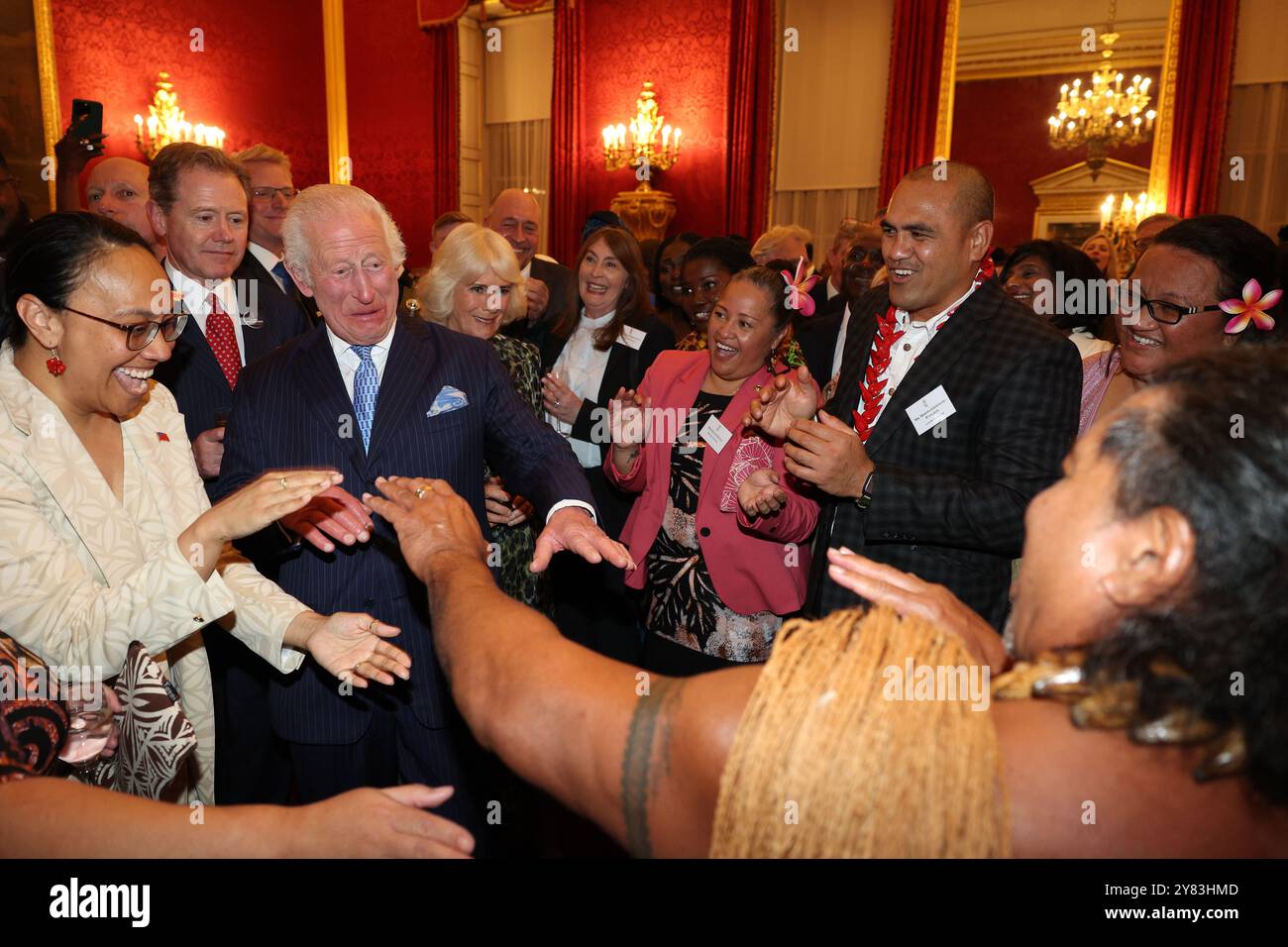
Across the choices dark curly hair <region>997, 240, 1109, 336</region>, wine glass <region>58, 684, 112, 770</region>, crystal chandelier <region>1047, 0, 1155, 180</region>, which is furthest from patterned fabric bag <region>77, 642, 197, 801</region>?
crystal chandelier <region>1047, 0, 1155, 180</region>

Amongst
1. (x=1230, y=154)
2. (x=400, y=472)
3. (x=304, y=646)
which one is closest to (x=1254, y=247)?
(x=400, y=472)

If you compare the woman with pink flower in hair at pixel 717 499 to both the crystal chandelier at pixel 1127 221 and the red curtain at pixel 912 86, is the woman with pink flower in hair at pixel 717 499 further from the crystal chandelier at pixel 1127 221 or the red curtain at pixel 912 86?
the crystal chandelier at pixel 1127 221

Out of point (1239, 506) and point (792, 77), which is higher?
point (792, 77)

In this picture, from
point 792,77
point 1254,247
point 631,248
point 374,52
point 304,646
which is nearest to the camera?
point 304,646

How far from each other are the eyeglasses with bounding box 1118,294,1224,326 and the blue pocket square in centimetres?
202

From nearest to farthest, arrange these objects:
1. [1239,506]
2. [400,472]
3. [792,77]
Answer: [1239,506]
[400,472]
[792,77]

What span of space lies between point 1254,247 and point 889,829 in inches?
93.1

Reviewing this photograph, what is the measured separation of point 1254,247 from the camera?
7.95 feet

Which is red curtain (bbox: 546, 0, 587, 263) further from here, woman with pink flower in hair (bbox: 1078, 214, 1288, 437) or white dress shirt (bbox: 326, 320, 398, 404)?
woman with pink flower in hair (bbox: 1078, 214, 1288, 437)

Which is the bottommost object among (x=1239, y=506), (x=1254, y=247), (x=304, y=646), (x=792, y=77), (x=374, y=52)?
(x=304, y=646)

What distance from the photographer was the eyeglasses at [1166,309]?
2.43m

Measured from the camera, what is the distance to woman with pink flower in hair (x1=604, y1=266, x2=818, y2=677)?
9.44 feet


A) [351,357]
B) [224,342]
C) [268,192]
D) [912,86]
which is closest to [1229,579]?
[351,357]

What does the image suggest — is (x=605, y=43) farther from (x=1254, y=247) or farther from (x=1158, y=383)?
(x=1158, y=383)
